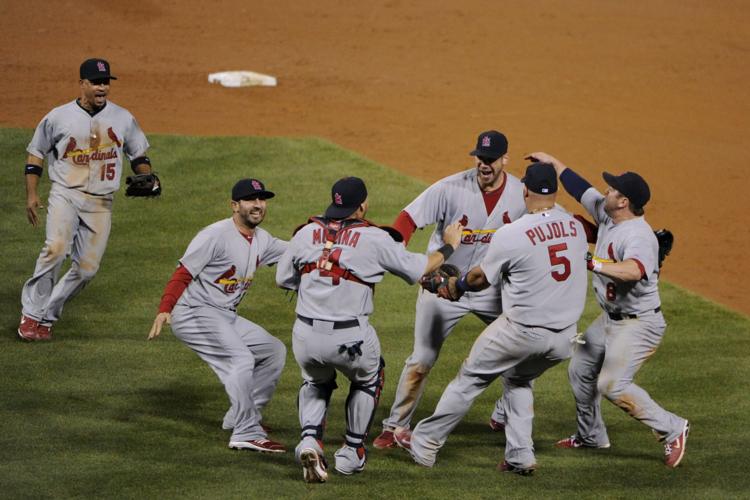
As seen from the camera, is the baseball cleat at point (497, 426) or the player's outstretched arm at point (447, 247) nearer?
the player's outstretched arm at point (447, 247)

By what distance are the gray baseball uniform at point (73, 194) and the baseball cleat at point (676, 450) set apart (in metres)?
4.88

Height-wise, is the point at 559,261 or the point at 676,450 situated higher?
the point at 559,261

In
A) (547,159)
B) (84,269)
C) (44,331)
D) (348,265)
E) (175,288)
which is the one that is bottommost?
(44,331)

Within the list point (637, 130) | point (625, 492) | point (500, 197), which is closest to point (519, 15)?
point (637, 130)

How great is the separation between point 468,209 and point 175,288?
204 centimetres

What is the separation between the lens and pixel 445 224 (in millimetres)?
8289

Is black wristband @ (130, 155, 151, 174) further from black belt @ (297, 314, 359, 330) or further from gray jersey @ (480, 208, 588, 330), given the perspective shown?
gray jersey @ (480, 208, 588, 330)

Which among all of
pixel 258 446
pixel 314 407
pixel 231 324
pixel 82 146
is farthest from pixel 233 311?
pixel 82 146

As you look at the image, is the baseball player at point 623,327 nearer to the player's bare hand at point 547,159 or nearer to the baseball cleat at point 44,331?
the player's bare hand at point 547,159

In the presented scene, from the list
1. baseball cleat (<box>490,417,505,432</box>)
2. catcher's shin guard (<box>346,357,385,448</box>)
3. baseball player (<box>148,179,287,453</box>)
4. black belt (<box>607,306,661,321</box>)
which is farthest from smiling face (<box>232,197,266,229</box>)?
black belt (<box>607,306,661,321</box>)

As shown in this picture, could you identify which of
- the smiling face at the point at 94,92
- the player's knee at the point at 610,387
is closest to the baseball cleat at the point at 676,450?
the player's knee at the point at 610,387

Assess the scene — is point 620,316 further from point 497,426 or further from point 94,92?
point 94,92

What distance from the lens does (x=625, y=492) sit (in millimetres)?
7312

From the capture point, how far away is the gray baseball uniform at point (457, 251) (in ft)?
26.8
